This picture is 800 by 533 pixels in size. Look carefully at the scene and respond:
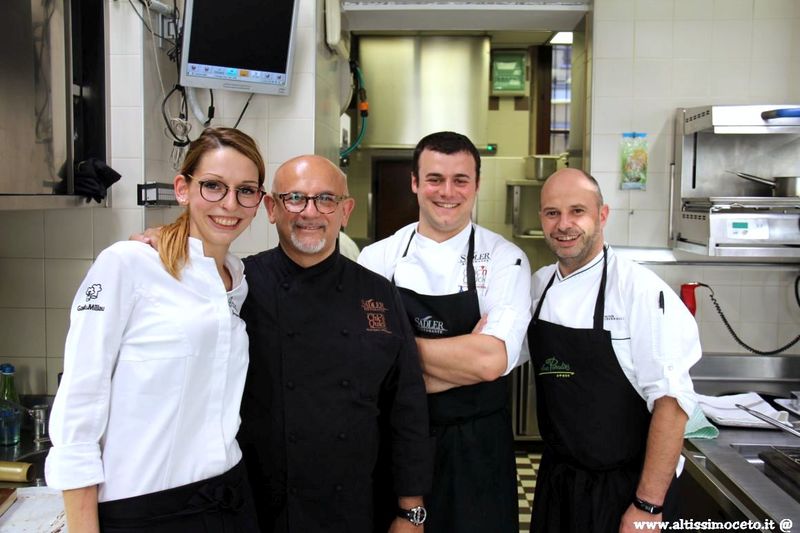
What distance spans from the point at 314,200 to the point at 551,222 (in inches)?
27.8

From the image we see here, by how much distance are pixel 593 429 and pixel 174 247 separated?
4.00 feet

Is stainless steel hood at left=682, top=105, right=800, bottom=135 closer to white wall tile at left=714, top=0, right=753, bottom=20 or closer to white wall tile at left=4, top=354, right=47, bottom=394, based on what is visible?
white wall tile at left=714, top=0, right=753, bottom=20

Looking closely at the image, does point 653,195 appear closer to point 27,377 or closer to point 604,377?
point 604,377

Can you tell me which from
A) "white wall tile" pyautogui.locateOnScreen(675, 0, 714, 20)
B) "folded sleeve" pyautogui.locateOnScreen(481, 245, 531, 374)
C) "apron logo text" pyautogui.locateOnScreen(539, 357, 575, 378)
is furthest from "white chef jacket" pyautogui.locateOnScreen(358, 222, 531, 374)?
"white wall tile" pyautogui.locateOnScreen(675, 0, 714, 20)

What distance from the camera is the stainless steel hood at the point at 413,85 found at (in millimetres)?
5004

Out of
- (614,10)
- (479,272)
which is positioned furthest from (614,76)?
(479,272)

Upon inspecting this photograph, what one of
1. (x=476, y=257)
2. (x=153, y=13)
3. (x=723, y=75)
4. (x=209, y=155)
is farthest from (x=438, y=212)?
(x=723, y=75)

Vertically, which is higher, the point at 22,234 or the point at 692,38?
the point at 692,38

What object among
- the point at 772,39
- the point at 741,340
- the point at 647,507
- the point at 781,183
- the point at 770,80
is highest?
the point at 772,39

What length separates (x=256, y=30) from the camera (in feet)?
8.54

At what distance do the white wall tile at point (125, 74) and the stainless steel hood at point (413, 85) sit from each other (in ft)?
8.66

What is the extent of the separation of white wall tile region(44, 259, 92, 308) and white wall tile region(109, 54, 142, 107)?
60cm

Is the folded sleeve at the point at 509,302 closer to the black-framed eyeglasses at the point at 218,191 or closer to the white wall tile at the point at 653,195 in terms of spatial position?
the black-framed eyeglasses at the point at 218,191

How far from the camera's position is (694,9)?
3119 mm
